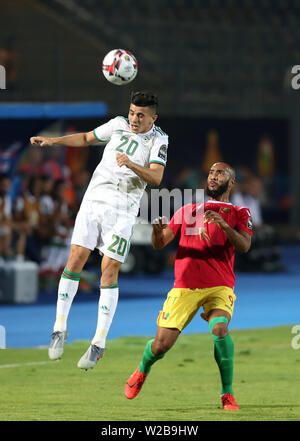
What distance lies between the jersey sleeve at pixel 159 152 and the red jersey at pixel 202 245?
0.46m

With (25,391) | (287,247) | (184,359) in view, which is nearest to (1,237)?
(184,359)

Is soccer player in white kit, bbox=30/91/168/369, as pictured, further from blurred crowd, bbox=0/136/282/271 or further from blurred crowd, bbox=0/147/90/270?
blurred crowd, bbox=0/147/90/270

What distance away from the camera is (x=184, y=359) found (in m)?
13.1

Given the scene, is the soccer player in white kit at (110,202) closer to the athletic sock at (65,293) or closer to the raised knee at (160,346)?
the athletic sock at (65,293)

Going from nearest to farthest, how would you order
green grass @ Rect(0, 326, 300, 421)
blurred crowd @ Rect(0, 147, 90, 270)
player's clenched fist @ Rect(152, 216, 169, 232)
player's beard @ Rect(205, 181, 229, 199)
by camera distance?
1. player's clenched fist @ Rect(152, 216, 169, 232)
2. player's beard @ Rect(205, 181, 229, 199)
3. green grass @ Rect(0, 326, 300, 421)
4. blurred crowd @ Rect(0, 147, 90, 270)

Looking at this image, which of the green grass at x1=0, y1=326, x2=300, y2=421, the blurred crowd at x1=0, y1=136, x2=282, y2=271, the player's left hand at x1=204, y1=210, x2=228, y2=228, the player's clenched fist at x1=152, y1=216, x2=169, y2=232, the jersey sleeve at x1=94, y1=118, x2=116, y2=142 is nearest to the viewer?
the player's left hand at x1=204, y1=210, x2=228, y2=228

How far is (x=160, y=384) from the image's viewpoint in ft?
37.1

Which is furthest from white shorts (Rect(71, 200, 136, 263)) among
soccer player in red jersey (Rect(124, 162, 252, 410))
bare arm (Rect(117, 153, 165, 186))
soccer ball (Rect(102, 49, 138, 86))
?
soccer ball (Rect(102, 49, 138, 86))

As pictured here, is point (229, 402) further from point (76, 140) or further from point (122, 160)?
point (76, 140)

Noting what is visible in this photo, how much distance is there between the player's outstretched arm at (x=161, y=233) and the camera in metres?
8.46

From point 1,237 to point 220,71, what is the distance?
11723 mm

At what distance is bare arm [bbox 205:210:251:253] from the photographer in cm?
818

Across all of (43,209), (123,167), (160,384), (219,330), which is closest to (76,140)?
(123,167)
